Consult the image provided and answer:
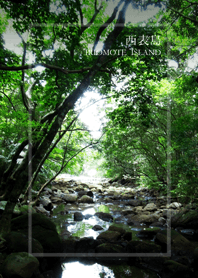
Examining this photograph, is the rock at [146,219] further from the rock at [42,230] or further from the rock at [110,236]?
the rock at [42,230]

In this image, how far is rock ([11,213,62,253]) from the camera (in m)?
5.09

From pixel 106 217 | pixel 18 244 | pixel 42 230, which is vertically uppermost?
pixel 106 217

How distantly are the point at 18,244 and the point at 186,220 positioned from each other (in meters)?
7.02

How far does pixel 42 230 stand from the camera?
543 centimetres

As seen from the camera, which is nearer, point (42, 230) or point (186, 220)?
point (42, 230)

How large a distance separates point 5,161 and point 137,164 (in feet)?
31.8

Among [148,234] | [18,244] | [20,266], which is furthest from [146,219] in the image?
[20,266]

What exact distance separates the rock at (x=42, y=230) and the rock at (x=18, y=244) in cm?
46

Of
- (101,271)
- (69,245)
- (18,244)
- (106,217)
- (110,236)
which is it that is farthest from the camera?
(106,217)

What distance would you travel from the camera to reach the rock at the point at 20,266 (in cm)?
360

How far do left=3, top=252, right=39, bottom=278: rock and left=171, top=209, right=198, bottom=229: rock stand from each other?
6.67 metres

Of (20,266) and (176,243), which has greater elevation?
(176,243)

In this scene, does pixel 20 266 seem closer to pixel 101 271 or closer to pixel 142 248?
pixel 101 271

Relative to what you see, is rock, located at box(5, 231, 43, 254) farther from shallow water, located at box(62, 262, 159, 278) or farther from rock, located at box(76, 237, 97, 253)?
rock, located at box(76, 237, 97, 253)
